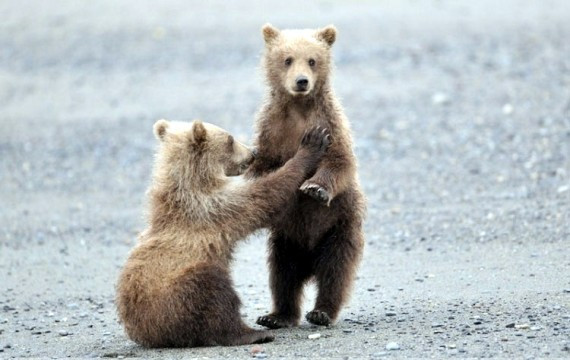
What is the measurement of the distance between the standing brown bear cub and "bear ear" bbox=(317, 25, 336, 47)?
0.14m

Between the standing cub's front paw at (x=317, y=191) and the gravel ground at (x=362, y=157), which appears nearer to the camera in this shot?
the standing cub's front paw at (x=317, y=191)

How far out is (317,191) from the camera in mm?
8695

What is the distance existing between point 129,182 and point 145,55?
6.64 m

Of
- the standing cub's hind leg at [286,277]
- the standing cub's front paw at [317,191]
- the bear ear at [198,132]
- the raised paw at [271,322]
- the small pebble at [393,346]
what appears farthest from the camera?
the standing cub's hind leg at [286,277]

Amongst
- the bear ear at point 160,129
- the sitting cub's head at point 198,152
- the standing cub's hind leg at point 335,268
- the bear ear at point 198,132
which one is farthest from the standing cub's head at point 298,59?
the standing cub's hind leg at point 335,268

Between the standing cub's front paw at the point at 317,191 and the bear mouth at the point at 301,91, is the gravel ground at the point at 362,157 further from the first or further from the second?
the bear mouth at the point at 301,91

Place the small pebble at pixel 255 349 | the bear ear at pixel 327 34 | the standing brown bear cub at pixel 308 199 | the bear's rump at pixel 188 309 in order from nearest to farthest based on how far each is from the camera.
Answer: the small pebble at pixel 255 349 < the bear's rump at pixel 188 309 < the standing brown bear cub at pixel 308 199 < the bear ear at pixel 327 34

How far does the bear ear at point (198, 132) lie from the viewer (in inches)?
346

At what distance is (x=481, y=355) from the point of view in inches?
295

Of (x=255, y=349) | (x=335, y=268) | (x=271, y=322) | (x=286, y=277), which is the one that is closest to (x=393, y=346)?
(x=255, y=349)

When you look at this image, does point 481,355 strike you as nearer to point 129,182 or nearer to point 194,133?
point 194,133

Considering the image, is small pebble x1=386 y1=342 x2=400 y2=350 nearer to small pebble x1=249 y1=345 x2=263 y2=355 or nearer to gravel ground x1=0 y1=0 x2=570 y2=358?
gravel ground x1=0 y1=0 x2=570 y2=358

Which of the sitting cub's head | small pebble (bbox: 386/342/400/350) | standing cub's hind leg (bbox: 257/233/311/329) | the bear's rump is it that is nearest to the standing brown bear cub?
standing cub's hind leg (bbox: 257/233/311/329)

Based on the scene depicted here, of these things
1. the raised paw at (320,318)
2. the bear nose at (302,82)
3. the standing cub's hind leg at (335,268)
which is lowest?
the raised paw at (320,318)
